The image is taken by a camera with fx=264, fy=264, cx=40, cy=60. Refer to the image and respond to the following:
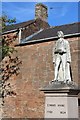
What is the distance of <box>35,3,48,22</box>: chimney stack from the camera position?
23.8 m

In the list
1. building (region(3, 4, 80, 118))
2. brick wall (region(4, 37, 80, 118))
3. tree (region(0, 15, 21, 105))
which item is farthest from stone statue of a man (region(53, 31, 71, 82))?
tree (region(0, 15, 21, 105))

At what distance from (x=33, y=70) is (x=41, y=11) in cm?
761

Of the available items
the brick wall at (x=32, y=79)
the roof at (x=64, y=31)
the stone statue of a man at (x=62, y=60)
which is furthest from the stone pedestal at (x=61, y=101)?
the roof at (x=64, y=31)

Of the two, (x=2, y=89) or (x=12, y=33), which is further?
(x=12, y=33)

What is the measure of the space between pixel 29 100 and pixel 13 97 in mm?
1565

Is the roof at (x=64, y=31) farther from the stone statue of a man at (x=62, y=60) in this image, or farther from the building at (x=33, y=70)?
the stone statue of a man at (x=62, y=60)

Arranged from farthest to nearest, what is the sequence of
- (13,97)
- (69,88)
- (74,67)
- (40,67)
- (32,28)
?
1. (32,28)
2. (13,97)
3. (40,67)
4. (74,67)
5. (69,88)

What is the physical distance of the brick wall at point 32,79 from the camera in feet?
57.2

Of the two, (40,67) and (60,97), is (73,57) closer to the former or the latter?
(40,67)

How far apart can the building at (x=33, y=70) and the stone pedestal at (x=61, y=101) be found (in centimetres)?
607

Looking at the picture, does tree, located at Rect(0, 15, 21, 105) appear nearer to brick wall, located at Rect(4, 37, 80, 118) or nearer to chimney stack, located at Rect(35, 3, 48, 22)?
brick wall, located at Rect(4, 37, 80, 118)

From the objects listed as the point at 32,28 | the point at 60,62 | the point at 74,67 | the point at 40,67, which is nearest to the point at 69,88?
the point at 60,62

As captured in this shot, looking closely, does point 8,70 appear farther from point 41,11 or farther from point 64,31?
point 41,11

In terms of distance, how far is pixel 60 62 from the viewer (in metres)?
10.6
